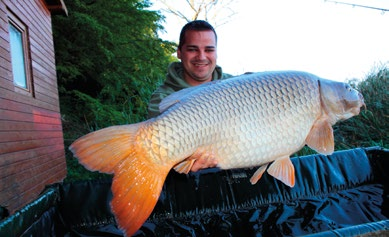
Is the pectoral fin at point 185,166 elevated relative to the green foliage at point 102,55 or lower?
lower

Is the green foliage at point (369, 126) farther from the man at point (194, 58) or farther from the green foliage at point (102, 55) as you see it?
the green foliage at point (102, 55)

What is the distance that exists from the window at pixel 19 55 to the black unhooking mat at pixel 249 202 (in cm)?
209

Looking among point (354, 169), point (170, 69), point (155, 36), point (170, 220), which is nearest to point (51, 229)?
point (170, 220)

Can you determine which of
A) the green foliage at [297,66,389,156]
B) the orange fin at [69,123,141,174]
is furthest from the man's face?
the green foliage at [297,66,389,156]

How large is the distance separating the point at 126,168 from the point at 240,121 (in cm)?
42

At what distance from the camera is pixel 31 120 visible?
344 centimetres

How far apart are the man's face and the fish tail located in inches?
38.3

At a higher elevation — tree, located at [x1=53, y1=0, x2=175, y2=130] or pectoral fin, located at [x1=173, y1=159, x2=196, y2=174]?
tree, located at [x1=53, y1=0, x2=175, y2=130]

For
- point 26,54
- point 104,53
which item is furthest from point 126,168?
→ point 104,53

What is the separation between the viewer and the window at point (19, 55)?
3.27m

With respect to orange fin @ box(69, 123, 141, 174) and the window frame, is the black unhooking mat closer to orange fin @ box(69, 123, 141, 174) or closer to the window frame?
orange fin @ box(69, 123, 141, 174)

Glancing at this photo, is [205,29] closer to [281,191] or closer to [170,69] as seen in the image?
[170,69]

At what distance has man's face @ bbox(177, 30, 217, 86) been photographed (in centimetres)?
183

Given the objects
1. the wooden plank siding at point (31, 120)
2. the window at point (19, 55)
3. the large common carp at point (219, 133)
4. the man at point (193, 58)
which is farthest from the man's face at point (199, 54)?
the window at point (19, 55)
